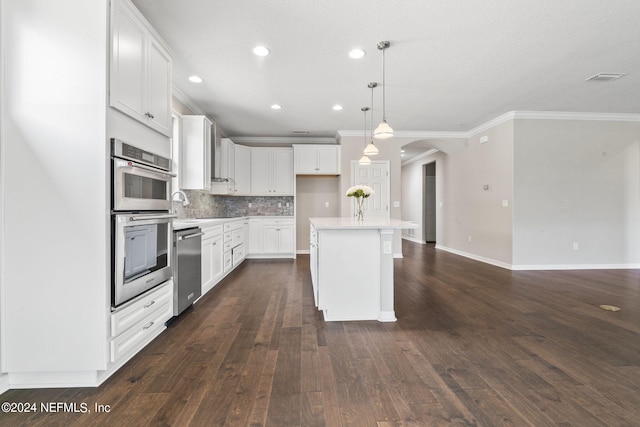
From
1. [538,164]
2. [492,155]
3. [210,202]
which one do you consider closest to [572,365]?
[538,164]

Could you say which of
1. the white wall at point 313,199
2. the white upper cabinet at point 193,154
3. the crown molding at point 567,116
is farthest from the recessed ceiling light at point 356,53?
the white wall at point 313,199

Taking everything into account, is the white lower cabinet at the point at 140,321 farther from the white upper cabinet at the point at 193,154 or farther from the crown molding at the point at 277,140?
the crown molding at the point at 277,140

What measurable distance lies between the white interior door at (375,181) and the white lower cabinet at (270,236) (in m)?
1.68

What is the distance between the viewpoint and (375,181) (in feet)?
20.4

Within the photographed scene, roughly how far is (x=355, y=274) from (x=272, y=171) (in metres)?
4.12

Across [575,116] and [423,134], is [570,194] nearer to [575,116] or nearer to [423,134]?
[575,116]

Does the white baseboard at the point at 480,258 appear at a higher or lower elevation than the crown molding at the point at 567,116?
lower

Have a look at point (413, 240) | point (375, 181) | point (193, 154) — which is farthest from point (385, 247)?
point (413, 240)

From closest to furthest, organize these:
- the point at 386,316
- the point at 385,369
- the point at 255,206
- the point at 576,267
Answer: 1. the point at 385,369
2. the point at 386,316
3. the point at 576,267
4. the point at 255,206

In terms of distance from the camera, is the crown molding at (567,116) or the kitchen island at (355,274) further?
the crown molding at (567,116)

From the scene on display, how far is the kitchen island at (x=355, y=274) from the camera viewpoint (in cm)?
277

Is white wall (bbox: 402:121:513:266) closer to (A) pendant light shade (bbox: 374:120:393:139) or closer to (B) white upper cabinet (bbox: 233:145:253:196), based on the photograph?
(A) pendant light shade (bbox: 374:120:393:139)

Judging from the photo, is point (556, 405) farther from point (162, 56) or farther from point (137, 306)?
point (162, 56)

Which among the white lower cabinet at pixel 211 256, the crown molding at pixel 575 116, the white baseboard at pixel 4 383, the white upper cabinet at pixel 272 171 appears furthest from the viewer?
the white upper cabinet at pixel 272 171
